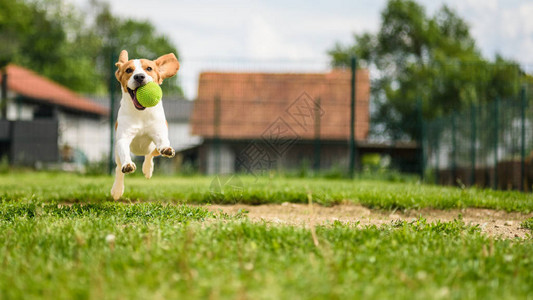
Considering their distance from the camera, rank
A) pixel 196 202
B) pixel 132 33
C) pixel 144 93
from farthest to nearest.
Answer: pixel 132 33 < pixel 196 202 < pixel 144 93


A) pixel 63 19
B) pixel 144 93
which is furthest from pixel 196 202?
pixel 63 19

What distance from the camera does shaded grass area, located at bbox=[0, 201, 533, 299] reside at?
95.9 inches

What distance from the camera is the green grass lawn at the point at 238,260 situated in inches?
96.1

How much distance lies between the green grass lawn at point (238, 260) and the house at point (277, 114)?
12962 mm

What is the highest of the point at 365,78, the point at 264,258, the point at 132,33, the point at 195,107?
the point at 132,33

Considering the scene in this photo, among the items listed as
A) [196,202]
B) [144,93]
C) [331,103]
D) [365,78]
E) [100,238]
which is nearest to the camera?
[100,238]

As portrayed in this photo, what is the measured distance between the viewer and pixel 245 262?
2922 mm

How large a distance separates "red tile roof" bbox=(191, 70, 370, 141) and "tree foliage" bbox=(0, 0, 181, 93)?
699 inches

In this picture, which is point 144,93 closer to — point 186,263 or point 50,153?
point 186,263

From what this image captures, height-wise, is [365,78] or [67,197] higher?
[365,78]

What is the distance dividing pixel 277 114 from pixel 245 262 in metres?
16.0

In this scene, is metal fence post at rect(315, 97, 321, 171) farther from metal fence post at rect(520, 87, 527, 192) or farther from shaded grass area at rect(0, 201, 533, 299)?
shaded grass area at rect(0, 201, 533, 299)

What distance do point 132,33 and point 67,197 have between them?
48607 mm

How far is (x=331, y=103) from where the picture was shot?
1795 cm
